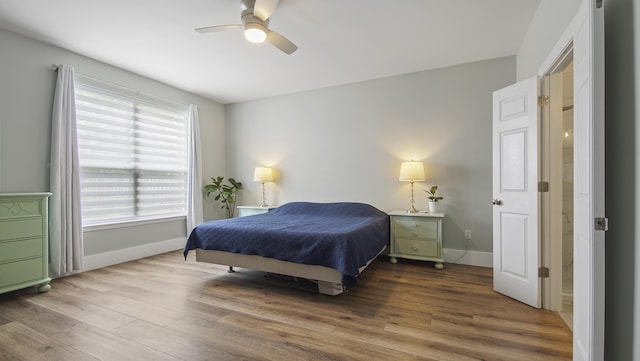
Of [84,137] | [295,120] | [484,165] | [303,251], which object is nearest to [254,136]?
[295,120]

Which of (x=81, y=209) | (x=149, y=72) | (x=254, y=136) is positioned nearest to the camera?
(x=81, y=209)

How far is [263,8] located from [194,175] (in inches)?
131

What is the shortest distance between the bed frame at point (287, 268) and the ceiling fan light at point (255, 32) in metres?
2.08

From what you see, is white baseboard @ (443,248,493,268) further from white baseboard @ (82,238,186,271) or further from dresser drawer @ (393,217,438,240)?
white baseboard @ (82,238,186,271)

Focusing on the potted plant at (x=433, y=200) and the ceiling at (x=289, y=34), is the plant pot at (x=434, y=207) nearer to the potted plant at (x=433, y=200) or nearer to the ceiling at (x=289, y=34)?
the potted plant at (x=433, y=200)

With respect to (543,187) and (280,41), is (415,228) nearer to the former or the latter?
(543,187)

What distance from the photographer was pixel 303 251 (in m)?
2.61

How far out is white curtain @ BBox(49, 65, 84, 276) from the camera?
123 inches

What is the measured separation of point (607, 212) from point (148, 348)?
2771 mm

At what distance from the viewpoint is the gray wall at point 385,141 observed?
365cm

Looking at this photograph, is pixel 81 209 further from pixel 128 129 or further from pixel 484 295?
pixel 484 295

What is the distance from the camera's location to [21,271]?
2.67 metres

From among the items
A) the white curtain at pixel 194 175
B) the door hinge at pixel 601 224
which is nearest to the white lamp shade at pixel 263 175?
the white curtain at pixel 194 175

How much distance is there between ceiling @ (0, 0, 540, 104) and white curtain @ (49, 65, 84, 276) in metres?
0.61
